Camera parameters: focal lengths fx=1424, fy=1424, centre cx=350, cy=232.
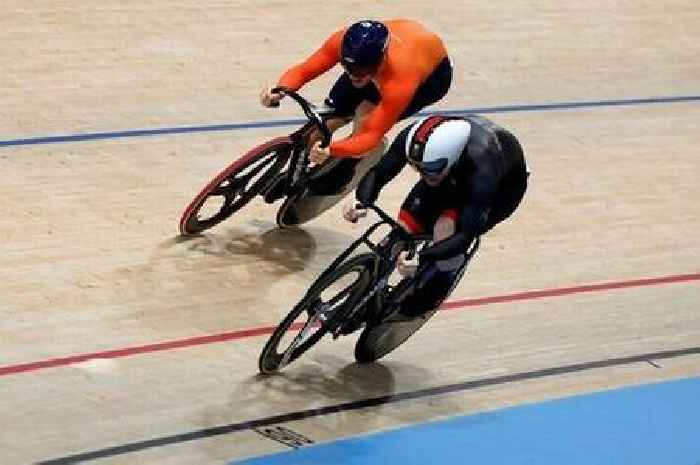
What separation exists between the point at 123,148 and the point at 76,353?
1983 millimetres

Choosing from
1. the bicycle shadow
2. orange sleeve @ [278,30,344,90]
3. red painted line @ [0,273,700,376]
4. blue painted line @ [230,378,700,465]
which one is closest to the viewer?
blue painted line @ [230,378,700,465]

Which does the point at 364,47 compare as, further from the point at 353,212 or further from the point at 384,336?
the point at 384,336

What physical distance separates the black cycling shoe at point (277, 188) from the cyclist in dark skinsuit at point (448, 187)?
95 centimetres

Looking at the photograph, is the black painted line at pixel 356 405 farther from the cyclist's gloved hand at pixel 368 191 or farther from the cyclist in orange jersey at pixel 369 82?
the cyclist in orange jersey at pixel 369 82

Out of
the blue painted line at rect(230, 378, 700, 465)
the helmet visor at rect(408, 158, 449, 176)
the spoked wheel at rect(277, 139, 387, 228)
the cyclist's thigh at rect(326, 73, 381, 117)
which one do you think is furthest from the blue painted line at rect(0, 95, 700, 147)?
the blue painted line at rect(230, 378, 700, 465)

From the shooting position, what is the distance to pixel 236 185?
19.6 ft

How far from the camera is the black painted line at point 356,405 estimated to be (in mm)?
4594

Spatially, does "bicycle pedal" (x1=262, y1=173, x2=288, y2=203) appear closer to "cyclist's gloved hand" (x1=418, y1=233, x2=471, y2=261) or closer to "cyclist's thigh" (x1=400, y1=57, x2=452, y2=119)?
"cyclist's thigh" (x1=400, y1=57, x2=452, y2=119)

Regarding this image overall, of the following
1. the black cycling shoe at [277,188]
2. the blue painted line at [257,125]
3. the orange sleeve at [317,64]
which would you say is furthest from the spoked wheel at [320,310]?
the blue painted line at [257,125]

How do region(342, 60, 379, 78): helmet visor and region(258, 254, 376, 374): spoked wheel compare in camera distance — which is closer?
region(258, 254, 376, 374): spoked wheel

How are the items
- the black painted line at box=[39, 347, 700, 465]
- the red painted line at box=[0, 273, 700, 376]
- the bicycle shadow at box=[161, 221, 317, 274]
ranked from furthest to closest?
the bicycle shadow at box=[161, 221, 317, 274] < the red painted line at box=[0, 273, 700, 376] < the black painted line at box=[39, 347, 700, 465]

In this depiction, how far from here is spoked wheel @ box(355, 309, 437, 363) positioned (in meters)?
5.17

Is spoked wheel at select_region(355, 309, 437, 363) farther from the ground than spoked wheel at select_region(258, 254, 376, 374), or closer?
closer

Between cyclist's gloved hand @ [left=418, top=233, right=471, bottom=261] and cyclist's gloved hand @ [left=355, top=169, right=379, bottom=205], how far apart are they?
285mm
